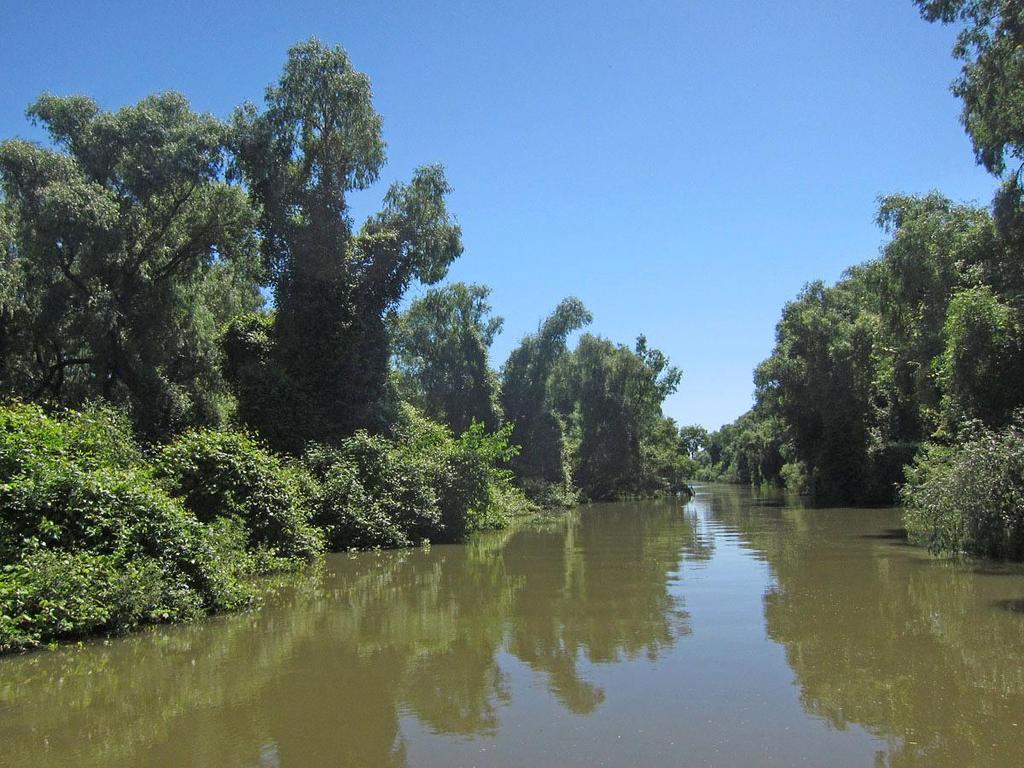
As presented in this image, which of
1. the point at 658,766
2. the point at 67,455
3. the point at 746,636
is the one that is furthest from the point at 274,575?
the point at 658,766

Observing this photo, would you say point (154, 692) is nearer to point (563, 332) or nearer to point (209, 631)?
point (209, 631)

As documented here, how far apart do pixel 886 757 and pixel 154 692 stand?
657 cm

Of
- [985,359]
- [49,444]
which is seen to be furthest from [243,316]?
[985,359]

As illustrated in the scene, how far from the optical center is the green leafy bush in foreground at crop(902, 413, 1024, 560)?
14.2 meters

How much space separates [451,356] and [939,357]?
33.3 m

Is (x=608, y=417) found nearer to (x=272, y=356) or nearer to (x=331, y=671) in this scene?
(x=272, y=356)

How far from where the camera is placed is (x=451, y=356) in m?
51.2

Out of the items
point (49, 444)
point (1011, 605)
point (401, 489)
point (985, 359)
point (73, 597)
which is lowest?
point (1011, 605)

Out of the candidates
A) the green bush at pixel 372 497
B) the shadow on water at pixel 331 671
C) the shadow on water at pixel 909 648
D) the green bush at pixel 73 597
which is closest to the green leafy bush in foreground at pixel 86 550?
the green bush at pixel 73 597

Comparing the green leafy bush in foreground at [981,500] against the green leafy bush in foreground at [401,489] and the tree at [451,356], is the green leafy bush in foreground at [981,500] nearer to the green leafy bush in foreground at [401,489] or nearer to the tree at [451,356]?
the green leafy bush in foreground at [401,489]

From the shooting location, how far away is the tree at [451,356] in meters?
50.6

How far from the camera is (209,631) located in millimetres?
10375

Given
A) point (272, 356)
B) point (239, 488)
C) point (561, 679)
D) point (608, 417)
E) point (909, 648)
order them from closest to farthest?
point (561, 679)
point (909, 648)
point (239, 488)
point (272, 356)
point (608, 417)

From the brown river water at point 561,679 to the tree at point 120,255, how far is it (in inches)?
527
